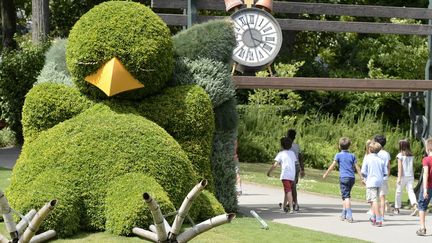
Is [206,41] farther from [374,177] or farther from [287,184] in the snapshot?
[374,177]

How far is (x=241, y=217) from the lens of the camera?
499 inches

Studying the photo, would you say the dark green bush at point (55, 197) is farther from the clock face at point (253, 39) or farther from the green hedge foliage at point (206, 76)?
the clock face at point (253, 39)

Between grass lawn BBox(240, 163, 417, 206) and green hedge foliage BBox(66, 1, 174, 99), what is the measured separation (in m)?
7.56

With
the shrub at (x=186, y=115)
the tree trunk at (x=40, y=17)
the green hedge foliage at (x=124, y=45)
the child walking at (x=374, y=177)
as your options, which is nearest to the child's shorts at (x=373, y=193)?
the child walking at (x=374, y=177)

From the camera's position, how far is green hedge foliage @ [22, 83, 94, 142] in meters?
11.4

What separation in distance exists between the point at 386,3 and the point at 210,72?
882 inches

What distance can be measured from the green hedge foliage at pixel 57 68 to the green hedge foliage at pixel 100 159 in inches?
52.1

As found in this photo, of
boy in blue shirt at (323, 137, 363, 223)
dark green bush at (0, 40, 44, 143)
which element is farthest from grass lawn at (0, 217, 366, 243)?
dark green bush at (0, 40, 44, 143)

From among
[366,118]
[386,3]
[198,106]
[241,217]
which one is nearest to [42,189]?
[198,106]

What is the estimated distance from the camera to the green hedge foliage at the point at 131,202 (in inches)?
385

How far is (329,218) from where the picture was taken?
13578 millimetres

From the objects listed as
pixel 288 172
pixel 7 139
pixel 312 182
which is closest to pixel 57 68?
pixel 288 172

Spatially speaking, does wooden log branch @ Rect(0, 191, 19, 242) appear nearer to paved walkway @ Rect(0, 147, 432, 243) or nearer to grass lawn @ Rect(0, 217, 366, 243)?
grass lawn @ Rect(0, 217, 366, 243)

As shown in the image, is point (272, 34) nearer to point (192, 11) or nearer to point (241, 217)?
point (192, 11)
